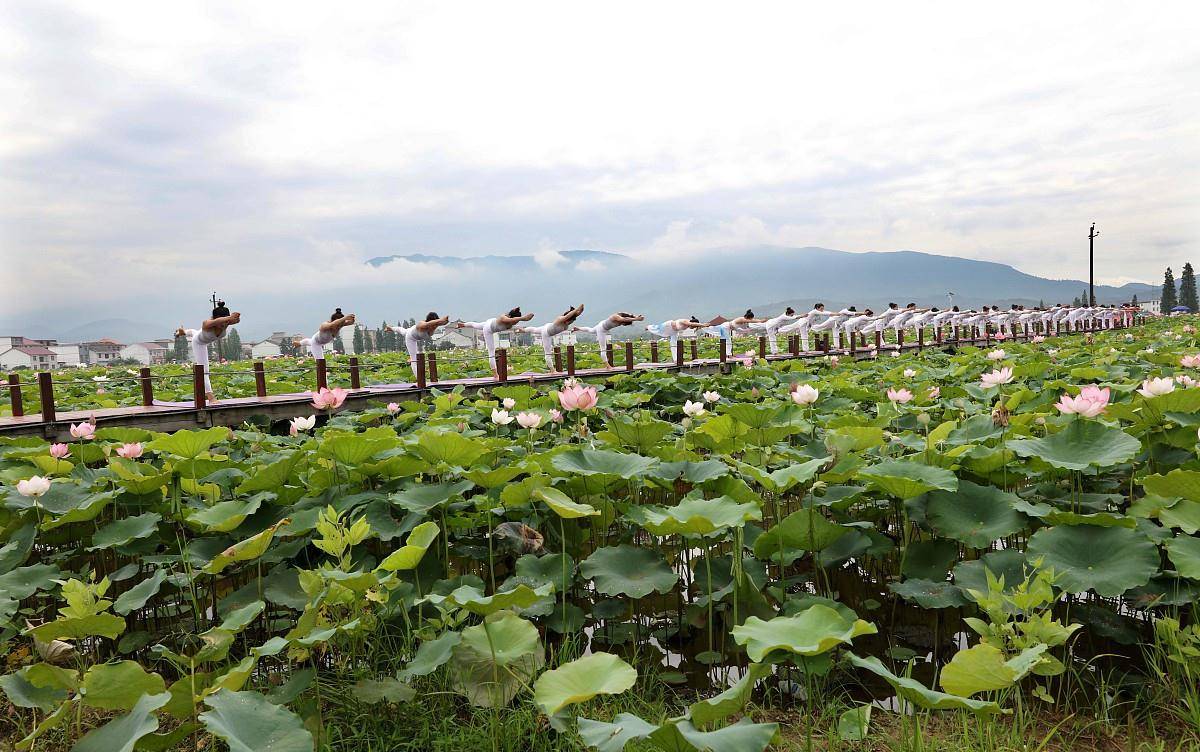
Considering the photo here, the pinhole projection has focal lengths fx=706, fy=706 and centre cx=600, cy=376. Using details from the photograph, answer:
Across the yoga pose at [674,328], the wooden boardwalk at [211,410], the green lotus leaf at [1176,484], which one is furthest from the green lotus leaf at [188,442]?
the yoga pose at [674,328]

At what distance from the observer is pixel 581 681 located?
1626 millimetres

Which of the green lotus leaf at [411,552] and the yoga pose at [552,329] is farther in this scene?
the yoga pose at [552,329]

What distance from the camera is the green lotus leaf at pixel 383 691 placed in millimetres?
2100

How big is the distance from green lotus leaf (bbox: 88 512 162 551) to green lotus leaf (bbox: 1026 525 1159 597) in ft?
11.0

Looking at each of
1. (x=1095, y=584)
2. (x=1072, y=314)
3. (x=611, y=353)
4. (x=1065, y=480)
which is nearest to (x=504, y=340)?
(x=611, y=353)

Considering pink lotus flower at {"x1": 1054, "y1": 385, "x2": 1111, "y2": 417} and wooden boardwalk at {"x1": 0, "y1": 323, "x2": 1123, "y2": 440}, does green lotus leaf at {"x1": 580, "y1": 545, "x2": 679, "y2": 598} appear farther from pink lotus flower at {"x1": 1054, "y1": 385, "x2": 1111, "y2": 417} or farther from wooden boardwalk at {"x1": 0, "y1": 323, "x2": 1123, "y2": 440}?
wooden boardwalk at {"x1": 0, "y1": 323, "x2": 1123, "y2": 440}

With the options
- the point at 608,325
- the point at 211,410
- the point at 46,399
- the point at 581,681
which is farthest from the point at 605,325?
the point at 581,681

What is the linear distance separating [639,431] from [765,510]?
123 cm

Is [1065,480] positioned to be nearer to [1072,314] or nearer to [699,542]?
[699,542]

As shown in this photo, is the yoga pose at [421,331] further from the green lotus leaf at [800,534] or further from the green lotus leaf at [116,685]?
the green lotus leaf at [116,685]

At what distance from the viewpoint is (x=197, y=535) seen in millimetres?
3295

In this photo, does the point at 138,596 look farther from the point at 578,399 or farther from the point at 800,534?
the point at 800,534

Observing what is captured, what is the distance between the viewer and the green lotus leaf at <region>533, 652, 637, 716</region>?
4.95ft

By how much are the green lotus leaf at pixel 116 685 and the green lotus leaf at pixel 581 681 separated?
101 centimetres
